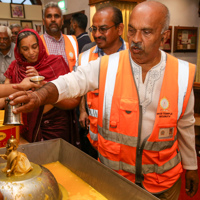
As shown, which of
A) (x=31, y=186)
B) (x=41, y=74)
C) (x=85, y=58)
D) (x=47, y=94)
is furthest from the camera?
(x=85, y=58)

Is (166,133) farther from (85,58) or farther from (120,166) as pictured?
(85,58)

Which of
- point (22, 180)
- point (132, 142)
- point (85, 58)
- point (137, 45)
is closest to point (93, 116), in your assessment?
point (85, 58)

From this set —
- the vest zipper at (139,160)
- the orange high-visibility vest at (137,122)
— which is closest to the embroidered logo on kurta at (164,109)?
the orange high-visibility vest at (137,122)

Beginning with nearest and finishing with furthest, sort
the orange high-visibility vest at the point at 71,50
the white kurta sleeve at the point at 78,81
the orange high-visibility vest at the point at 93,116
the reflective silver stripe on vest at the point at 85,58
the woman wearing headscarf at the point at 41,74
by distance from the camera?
the white kurta sleeve at the point at 78,81, the orange high-visibility vest at the point at 93,116, the woman wearing headscarf at the point at 41,74, the reflective silver stripe on vest at the point at 85,58, the orange high-visibility vest at the point at 71,50

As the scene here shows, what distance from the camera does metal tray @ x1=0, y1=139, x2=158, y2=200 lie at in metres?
1.11

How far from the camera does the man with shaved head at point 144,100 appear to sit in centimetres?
147

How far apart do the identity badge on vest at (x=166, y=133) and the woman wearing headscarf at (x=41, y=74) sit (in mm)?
1146

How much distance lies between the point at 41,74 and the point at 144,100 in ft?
4.14

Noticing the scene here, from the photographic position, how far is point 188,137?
5.26ft

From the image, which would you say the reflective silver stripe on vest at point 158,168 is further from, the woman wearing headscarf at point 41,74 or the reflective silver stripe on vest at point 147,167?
the woman wearing headscarf at point 41,74

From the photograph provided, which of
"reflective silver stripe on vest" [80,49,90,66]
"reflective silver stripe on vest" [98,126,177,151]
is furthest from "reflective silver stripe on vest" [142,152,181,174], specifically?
"reflective silver stripe on vest" [80,49,90,66]

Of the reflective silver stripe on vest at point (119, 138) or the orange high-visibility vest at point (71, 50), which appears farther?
the orange high-visibility vest at point (71, 50)

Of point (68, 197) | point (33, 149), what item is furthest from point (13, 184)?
point (33, 149)

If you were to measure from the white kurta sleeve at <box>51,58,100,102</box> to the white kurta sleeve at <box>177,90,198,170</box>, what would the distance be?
562 mm
